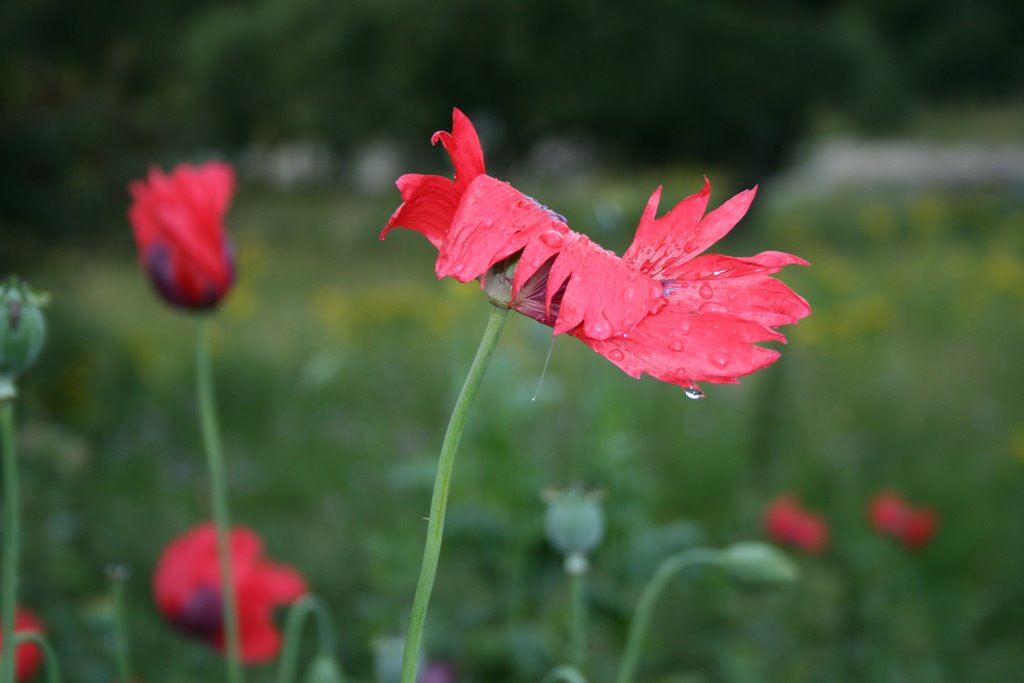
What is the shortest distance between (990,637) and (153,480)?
200cm

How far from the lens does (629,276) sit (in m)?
0.43

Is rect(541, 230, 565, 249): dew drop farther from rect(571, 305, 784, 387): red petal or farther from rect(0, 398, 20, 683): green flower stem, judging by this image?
rect(0, 398, 20, 683): green flower stem

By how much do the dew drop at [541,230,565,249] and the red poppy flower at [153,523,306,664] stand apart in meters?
0.63

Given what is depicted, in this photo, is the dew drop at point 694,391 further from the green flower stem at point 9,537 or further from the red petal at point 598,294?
the green flower stem at point 9,537

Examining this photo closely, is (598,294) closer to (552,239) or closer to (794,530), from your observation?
(552,239)

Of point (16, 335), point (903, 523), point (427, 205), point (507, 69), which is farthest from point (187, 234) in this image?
point (507, 69)

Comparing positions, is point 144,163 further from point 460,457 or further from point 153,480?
point 460,457

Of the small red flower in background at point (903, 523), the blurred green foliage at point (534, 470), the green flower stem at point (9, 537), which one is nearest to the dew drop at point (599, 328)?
the green flower stem at point (9, 537)

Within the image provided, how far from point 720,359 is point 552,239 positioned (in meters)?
0.09

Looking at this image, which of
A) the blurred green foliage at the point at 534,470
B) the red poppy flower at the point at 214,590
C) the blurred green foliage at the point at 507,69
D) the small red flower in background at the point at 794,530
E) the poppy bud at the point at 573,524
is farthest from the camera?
the blurred green foliage at the point at 507,69

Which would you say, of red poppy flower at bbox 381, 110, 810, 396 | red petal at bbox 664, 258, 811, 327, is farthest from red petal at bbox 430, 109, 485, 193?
red petal at bbox 664, 258, 811, 327

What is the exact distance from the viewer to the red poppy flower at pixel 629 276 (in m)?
0.41

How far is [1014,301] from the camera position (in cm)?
441

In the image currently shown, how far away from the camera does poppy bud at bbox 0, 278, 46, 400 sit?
1.67 ft
